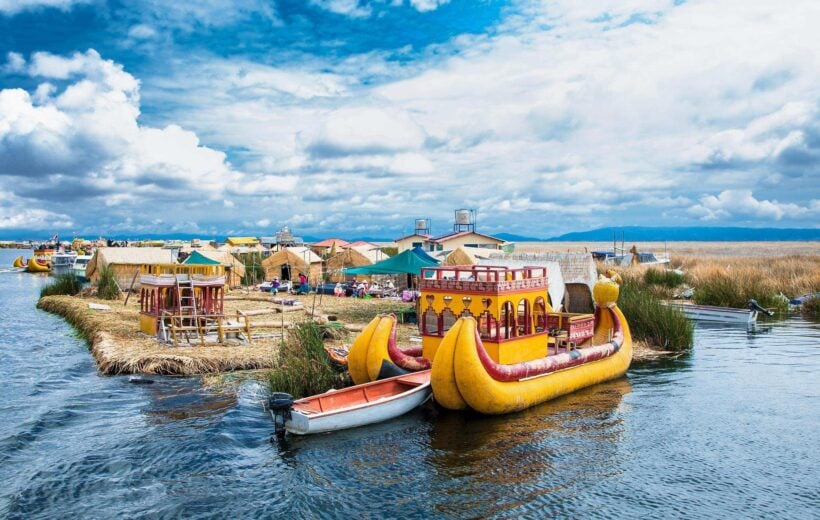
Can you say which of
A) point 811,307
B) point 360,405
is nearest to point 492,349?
point 360,405

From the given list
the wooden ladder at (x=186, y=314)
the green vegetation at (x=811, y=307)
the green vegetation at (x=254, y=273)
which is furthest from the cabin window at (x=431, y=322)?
the green vegetation at (x=254, y=273)

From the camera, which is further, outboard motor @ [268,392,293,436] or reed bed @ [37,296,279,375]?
reed bed @ [37,296,279,375]

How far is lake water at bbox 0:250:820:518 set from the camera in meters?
10.4

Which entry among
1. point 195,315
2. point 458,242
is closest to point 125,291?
point 195,315

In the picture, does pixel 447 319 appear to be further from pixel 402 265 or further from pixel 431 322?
pixel 402 265

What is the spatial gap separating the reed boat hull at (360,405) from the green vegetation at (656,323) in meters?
11.5

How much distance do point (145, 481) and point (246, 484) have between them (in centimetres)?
175

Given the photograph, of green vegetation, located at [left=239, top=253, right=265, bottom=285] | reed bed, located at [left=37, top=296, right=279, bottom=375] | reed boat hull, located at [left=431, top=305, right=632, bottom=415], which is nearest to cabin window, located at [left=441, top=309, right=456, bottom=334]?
reed boat hull, located at [left=431, top=305, right=632, bottom=415]

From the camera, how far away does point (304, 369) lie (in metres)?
15.9

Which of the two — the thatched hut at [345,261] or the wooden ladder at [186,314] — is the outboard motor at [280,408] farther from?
the thatched hut at [345,261]

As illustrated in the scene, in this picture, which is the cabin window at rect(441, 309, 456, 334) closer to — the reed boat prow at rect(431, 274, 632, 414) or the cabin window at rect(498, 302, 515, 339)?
the reed boat prow at rect(431, 274, 632, 414)

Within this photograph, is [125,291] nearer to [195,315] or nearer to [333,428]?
[195,315]

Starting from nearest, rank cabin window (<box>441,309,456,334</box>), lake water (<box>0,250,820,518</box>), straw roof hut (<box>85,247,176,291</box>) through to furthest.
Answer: lake water (<box>0,250,820,518</box>) < cabin window (<box>441,309,456,334</box>) < straw roof hut (<box>85,247,176,291</box>)

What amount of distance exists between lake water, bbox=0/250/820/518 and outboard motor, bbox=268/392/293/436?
1.28ft
